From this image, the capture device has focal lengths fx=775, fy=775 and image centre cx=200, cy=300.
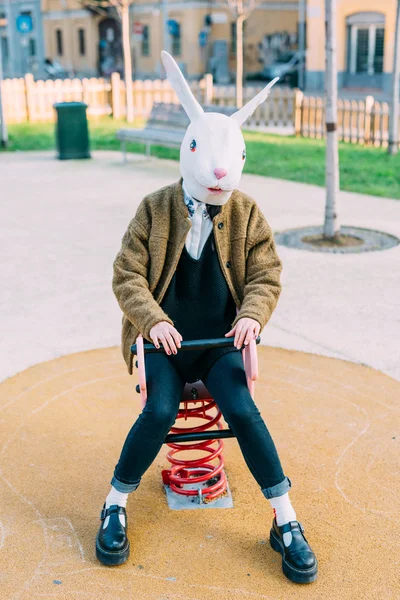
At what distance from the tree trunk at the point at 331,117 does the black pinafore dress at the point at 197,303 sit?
4629 millimetres

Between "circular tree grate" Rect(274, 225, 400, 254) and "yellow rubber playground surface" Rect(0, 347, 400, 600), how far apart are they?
3000 millimetres

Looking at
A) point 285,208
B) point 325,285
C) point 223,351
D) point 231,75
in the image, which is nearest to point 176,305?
→ point 223,351

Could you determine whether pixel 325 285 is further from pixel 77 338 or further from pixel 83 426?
pixel 83 426

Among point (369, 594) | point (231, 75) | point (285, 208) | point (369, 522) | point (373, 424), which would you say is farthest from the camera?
point (231, 75)

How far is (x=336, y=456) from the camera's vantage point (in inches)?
142

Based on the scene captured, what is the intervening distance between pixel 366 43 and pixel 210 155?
2990cm

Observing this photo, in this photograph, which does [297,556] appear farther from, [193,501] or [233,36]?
[233,36]

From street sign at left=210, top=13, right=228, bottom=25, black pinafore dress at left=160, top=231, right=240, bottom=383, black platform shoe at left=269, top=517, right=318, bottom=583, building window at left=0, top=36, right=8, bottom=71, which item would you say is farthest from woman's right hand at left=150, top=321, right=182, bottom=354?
building window at left=0, top=36, right=8, bottom=71

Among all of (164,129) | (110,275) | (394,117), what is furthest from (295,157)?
(110,275)

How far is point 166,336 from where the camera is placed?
2875mm

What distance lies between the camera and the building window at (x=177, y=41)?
39656mm

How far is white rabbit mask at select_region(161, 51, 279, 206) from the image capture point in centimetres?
300

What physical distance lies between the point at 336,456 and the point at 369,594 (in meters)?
0.98

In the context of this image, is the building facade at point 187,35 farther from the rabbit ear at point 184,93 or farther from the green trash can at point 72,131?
the rabbit ear at point 184,93
